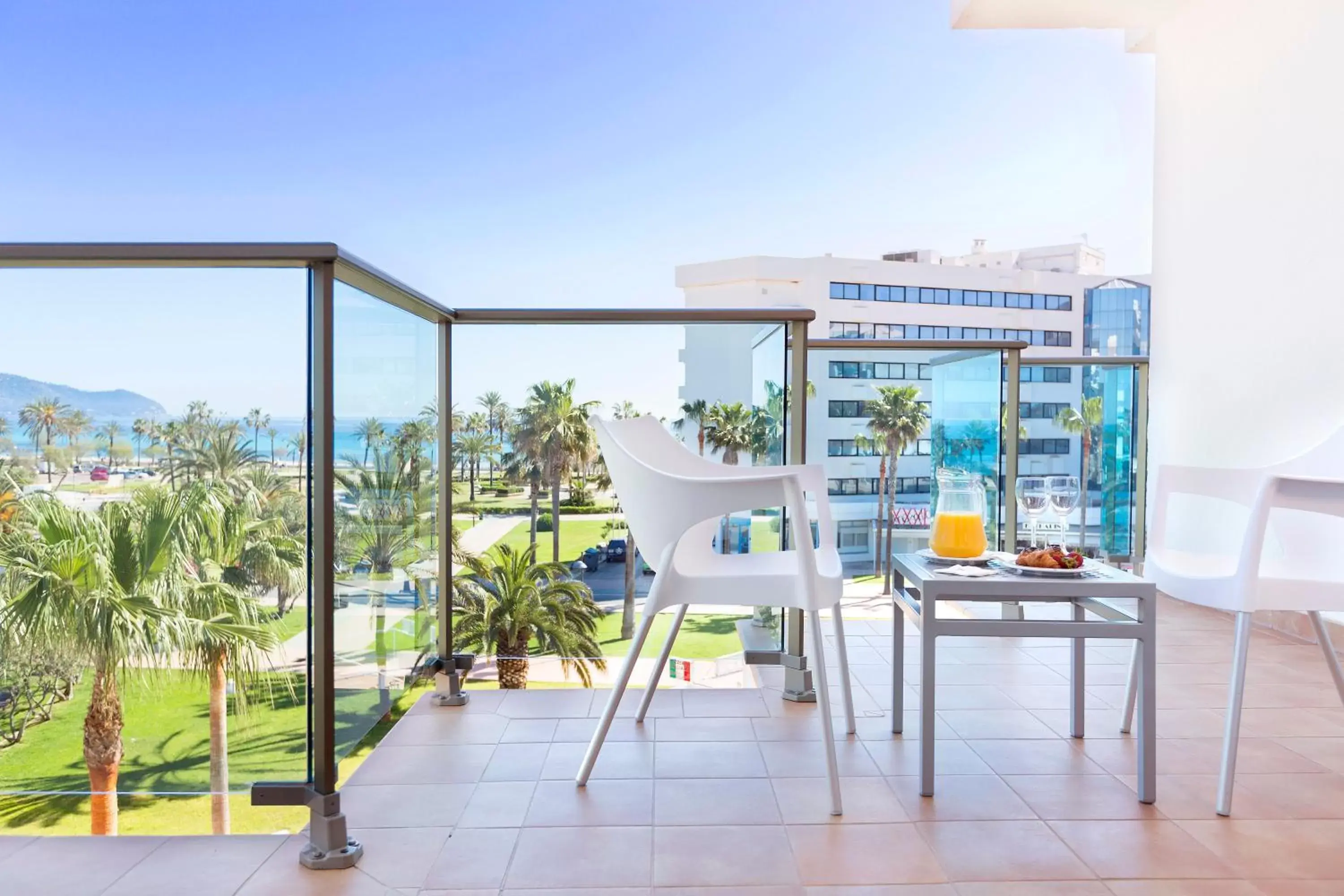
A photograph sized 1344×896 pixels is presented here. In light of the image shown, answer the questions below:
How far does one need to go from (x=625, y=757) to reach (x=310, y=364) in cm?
116

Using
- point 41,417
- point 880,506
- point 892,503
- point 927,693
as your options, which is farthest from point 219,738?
point 880,506

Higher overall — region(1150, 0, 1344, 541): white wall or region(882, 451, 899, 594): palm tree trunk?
region(1150, 0, 1344, 541): white wall

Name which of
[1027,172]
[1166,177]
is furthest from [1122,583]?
[1027,172]

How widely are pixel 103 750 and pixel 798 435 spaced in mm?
1820

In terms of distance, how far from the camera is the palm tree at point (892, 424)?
14.6ft

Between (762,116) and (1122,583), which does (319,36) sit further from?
(1122,583)

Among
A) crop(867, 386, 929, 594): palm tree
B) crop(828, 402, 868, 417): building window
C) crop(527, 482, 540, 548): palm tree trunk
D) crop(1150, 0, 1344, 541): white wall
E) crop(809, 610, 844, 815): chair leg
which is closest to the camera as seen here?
crop(809, 610, 844, 815): chair leg

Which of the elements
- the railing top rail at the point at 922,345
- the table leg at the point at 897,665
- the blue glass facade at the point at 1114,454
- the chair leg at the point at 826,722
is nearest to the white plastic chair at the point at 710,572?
the chair leg at the point at 826,722

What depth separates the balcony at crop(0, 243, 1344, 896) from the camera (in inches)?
68.9

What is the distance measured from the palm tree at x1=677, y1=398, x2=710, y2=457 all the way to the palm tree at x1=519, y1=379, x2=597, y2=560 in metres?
0.28

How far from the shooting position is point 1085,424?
5.04 metres

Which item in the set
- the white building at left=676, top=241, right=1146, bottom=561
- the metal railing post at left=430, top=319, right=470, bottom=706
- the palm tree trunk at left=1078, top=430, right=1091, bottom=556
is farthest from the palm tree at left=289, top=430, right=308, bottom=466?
the white building at left=676, top=241, right=1146, bottom=561

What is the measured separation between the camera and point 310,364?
1796mm

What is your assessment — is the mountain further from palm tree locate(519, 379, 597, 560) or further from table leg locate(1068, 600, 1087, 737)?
table leg locate(1068, 600, 1087, 737)
